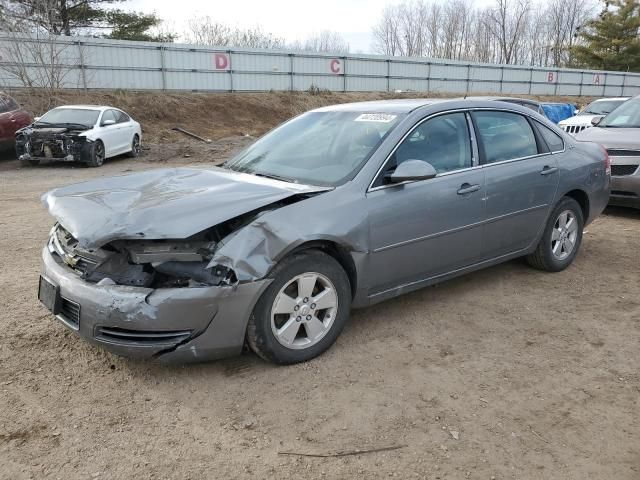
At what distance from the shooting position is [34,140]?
45.1 ft

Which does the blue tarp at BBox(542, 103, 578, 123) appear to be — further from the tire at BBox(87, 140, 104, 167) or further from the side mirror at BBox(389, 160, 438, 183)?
the side mirror at BBox(389, 160, 438, 183)

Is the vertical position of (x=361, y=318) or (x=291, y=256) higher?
(x=291, y=256)

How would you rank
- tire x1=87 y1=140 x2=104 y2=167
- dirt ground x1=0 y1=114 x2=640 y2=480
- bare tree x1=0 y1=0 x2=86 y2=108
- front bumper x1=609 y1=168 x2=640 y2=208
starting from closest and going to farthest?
dirt ground x1=0 y1=114 x2=640 y2=480
front bumper x1=609 y1=168 x2=640 y2=208
tire x1=87 y1=140 x2=104 y2=167
bare tree x1=0 y1=0 x2=86 y2=108

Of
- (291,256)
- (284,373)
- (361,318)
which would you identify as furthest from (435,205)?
(284,373)

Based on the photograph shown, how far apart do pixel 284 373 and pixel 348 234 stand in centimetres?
95

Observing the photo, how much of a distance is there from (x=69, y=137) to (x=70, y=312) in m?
11.9

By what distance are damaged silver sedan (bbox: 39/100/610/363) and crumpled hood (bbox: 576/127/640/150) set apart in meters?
3.22

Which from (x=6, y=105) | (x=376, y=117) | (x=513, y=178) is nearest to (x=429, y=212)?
(x=376, y=117)

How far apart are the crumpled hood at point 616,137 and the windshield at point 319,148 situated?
16.2 ft

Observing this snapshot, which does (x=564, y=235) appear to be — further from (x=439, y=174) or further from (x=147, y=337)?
(x=147, y=337)

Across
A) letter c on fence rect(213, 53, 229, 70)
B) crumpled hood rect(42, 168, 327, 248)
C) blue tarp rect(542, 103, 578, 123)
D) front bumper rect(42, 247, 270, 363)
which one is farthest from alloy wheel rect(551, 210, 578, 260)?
letter c on fence rect(213, 53, 229, 70)

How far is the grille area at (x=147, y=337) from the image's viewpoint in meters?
3.05

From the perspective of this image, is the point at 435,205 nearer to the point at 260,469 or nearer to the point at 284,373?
the point at 284,373

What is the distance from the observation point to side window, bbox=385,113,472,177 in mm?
3984
